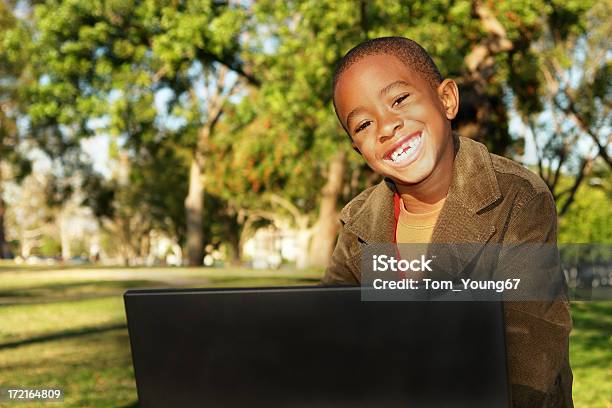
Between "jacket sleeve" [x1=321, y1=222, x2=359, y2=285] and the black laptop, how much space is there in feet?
2.95

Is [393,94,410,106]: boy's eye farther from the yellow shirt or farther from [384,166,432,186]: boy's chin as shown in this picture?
the yellow shirt

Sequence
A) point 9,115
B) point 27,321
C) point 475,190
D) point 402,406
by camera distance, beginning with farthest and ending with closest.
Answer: point 9,115
point 27,321
point 475,190
point 402,406

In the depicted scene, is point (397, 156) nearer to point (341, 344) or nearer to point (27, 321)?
point (341, 344)

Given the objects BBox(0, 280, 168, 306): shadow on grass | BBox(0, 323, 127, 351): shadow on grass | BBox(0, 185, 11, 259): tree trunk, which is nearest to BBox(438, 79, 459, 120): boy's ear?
BBox(0, 323, 127, 351): shadow on grass

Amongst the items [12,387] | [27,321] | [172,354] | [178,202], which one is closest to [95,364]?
[12,387]

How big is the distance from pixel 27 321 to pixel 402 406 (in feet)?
49.7

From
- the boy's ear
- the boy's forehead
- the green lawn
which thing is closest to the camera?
the boy's forehead

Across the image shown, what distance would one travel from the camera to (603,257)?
255cm

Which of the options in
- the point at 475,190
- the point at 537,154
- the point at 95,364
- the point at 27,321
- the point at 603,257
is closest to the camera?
the point at 475,190

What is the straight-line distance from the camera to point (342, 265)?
2.22 meters

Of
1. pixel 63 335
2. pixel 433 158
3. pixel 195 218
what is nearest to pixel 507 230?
pixel 433 158

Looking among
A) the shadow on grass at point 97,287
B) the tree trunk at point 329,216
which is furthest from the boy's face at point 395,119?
the tree trunk at point 329,216

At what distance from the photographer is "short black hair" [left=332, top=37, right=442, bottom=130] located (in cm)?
180

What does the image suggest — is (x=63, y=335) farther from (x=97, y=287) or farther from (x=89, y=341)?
(x=97, y=287)
